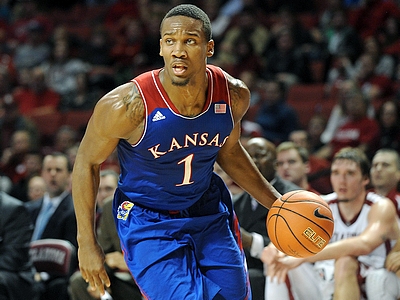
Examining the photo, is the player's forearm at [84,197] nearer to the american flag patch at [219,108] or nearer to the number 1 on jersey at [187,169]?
the number 1 on jersey at [187,169]

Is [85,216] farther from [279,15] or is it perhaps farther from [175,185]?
[279,15]

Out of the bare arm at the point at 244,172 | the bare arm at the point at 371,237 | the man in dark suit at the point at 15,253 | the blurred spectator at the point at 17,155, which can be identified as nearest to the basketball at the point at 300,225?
the bare arm at the point at 244,172

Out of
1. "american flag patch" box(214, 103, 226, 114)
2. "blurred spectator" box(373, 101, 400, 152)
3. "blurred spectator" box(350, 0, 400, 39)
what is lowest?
"blurred spectator" box(373, 101, 400, 152)

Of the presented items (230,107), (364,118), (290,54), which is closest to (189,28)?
(230,107)

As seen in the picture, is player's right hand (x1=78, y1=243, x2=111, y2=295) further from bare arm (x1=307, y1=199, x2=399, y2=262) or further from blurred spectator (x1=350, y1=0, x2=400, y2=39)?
blurred spectator (x1=350, y1=0, x2=400, y2=39)

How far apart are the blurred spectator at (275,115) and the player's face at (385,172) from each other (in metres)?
2.66

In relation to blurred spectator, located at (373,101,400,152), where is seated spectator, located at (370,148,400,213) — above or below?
below

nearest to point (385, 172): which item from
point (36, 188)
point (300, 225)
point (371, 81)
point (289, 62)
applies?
point (300, 225)

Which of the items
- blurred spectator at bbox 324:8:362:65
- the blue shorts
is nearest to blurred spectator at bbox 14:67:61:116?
blurred spectator at bbox 324:8:362:65

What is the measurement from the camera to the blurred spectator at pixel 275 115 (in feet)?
29.3

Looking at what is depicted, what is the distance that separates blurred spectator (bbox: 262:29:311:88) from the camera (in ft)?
32.8

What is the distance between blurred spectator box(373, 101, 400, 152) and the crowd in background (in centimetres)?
1

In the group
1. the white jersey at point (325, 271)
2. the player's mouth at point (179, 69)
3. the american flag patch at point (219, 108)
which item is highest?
the player's mouth at point (179, 69)

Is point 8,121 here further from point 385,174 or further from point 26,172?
point 385,174
